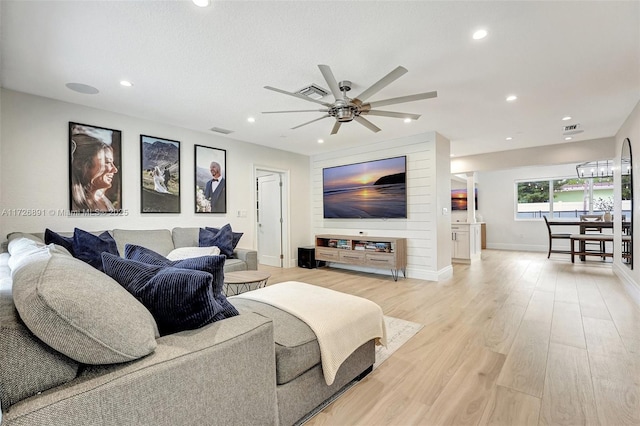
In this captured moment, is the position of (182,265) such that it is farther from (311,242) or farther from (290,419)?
(311,242)

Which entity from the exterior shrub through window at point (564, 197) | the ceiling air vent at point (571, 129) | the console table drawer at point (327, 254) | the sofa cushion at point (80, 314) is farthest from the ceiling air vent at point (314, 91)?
the exterior shrub through window at point (564, 197)

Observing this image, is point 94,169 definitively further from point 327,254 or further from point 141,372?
point 327,254

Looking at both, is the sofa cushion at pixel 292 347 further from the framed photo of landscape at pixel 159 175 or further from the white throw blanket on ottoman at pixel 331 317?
the framed photo of landscape at pixel 159 175

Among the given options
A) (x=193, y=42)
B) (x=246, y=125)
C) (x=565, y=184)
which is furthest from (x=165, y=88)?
(x=565, y=184)

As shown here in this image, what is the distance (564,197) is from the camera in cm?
840

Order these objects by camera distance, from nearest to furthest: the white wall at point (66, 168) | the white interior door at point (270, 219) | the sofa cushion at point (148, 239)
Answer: the white wall at point (66, 168)
the sofa cushion at point (148, 239)
the white interior door at point (270, 219)

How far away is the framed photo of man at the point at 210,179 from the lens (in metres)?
4.68

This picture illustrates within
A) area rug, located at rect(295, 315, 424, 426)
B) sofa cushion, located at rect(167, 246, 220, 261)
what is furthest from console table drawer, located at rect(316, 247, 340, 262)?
area rug, located at rect(295, 315, 424, 426)

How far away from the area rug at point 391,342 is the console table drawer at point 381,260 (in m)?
1.88

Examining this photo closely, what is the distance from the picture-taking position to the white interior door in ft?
20.5

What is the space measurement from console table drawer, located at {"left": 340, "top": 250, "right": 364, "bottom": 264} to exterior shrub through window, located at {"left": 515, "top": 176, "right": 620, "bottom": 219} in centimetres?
635

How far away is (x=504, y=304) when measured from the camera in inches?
137

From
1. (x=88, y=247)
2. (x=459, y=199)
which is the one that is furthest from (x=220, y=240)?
(x=459, y=199)

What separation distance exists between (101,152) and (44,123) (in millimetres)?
585
